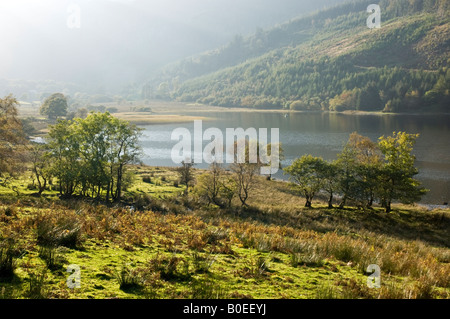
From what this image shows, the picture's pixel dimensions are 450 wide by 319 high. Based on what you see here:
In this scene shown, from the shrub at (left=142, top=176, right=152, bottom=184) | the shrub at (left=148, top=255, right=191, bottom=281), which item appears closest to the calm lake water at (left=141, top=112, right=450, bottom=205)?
the shrub at (left=142, top=176, right=152, bottom=184)

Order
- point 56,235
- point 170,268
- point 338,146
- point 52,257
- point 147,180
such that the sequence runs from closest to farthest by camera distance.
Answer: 1. point 52,257
2. point 170,268
3. point 56,235
4. point 147,180
5. point 338,146

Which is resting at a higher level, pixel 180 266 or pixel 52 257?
pixel 52 257

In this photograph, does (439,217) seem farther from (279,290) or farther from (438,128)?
(438,128)

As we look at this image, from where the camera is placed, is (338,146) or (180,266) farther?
(338,146)

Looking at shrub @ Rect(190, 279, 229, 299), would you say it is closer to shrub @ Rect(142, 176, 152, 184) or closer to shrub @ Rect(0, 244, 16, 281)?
shrub @ Rect(0, 244, 16, 281)

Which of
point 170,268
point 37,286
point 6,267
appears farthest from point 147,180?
point 37,286

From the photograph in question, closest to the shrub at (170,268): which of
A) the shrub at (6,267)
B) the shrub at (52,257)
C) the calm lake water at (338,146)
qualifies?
Result: the shrub at (52,257)

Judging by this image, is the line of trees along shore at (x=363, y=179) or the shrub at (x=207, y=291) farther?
the line of trees along shore at (x=363, y=179)

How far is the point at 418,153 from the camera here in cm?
7506

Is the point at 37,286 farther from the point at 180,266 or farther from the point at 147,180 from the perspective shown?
the point at 147,180

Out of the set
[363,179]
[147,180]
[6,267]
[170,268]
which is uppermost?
[6,267]

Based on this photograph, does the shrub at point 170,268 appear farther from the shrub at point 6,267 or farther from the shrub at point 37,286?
the shrub at point 6,267

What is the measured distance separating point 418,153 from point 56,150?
253ft
